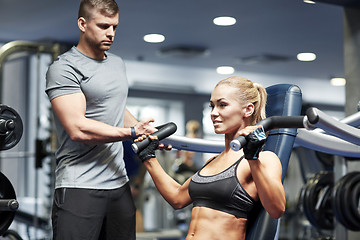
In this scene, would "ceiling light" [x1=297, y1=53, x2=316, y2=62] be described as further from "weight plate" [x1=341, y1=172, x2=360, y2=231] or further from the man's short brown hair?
the man's short brown hair

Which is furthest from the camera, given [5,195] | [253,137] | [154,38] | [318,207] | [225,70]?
[225,70]

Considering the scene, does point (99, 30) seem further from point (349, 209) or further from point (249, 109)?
point (349, 209)

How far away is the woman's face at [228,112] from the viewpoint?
1.96 m

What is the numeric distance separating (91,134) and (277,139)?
0.72 m

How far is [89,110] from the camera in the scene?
2.04 metres

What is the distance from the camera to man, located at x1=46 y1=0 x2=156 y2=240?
1973mm

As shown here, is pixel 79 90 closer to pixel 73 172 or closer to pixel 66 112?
pixel 66 112

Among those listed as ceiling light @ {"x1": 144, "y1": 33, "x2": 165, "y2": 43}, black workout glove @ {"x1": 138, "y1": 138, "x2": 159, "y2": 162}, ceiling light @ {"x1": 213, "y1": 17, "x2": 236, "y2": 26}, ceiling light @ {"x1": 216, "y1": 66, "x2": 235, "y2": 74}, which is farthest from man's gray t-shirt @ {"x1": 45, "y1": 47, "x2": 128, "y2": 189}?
ceiling light @ {"x1": 216, "y1": 66, "x2": 235, "y2": 74}

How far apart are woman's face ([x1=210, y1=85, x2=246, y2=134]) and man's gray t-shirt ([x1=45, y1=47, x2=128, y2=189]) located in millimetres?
392

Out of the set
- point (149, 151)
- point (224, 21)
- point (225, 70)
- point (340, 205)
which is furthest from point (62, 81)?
point (225, 70)

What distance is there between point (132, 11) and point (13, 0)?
1.12 m

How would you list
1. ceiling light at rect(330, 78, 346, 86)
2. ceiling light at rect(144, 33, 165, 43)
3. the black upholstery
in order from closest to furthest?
the black upholstery < ceiling light at rect(144, 33, 165, 43) < ceiling light at rect(330, 78, 346, 86)

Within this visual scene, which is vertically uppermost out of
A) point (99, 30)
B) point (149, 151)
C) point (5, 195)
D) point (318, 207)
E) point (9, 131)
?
point (99, 30)

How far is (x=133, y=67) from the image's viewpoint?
8664mm
